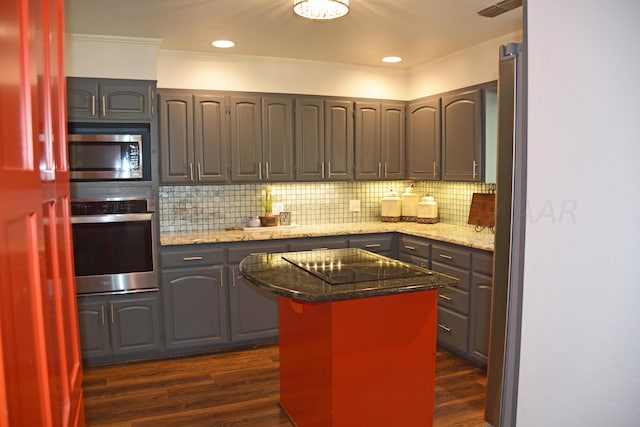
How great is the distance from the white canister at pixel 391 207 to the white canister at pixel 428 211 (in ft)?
0.74

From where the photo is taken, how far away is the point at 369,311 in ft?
7.43

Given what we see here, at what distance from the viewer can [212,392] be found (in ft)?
10.6

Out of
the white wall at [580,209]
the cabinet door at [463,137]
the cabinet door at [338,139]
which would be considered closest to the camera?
the white wall at [580,209]

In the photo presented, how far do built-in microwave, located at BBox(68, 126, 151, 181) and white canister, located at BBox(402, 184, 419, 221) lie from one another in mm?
2486

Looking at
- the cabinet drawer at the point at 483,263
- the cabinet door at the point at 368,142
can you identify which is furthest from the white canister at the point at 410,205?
the cabinet drawer at the point at 483,263

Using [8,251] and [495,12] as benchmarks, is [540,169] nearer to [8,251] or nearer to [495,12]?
[8,251]

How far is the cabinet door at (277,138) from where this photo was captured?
428 cm

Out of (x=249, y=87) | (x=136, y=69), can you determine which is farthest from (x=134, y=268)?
(x=249, y=87)

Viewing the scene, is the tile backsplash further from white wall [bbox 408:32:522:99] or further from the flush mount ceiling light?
the flush mount ceiling light

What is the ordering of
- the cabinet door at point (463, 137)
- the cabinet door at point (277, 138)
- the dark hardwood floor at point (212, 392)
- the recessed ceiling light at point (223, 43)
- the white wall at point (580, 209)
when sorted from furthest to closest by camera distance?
the cabinet door at point (277, 138) → the cabinet door at point (463, 137) → the recessed ceiling light at point (223, 43) → the dark hardwood floor at point (212, 392) → the white wall at point (580, 209)

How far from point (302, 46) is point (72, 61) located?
175cm

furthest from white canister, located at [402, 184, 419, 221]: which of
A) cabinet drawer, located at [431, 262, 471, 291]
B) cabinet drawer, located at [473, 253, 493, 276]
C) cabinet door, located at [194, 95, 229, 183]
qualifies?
cabinet door, located at [194, 95, 229, 183]

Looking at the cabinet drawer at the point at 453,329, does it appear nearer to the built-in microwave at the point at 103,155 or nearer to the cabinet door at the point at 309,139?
the cabinet door at the point at 309,139

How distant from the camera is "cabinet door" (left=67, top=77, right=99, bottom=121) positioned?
3582 mm
